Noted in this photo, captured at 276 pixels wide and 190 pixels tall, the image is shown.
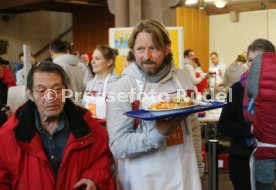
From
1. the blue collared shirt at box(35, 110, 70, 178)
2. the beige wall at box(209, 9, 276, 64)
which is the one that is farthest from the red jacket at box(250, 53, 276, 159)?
the beige wall at box(209, 9, 276, 64)

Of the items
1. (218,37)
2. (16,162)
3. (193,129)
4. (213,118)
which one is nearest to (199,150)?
(193,129)

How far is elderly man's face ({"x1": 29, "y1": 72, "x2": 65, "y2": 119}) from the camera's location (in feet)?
6.40

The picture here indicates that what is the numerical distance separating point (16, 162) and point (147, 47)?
747 mm

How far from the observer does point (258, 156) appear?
2385 mm

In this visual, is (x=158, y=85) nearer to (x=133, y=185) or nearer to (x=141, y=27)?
(x=141, y=27)

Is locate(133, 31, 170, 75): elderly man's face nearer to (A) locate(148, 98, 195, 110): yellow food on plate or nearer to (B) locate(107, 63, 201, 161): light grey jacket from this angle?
(B) locate(107, 63, 201, 161): light grey jacket

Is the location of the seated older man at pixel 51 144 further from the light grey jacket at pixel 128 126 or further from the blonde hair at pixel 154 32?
the blonde hair at pixel 154 32

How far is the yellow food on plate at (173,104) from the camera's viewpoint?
1.83 meters

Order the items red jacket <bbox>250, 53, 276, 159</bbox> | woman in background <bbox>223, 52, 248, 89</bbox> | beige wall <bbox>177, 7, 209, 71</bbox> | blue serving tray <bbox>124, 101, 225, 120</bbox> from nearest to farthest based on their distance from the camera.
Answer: blue serving tray <bbox>124, 101, 225, 120</bbox> → red jacket <bbox>250, 53, 276, 159</bbox> → woman in background <bbox>223, 52, 248, 89</bbox> → beige wall <bbox>177, 7, 209, 71</bbox>

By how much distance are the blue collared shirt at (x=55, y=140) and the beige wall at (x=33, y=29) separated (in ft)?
44.1

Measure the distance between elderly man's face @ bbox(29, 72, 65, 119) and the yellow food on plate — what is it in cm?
42

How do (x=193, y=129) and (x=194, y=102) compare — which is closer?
(x=194, y=102)

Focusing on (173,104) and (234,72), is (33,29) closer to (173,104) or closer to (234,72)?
(234,72)

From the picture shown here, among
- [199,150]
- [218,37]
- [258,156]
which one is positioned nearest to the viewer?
[199,150]
